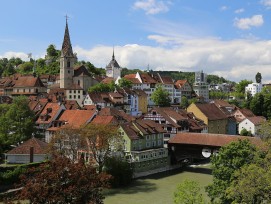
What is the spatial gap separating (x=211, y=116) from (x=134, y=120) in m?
25.8

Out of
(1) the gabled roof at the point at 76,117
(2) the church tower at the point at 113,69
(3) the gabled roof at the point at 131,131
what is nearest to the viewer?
(3) the gabled roof at the point at 131,131

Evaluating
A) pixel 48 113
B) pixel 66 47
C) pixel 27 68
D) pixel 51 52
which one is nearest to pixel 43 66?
pixel 27 68

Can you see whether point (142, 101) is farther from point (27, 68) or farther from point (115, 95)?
point (27, 68)

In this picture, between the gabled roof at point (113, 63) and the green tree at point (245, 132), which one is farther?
the gabled roof at point (113, 63)

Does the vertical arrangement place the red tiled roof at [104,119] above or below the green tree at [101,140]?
above

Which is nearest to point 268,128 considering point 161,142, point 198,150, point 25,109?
point 198,150

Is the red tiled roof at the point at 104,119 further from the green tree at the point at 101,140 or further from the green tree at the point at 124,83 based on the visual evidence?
the green tree at the point at 124,83

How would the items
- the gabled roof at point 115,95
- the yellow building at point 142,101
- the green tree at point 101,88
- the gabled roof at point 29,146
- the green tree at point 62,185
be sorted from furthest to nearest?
the yellow building at point 142,101 < the green tree at point 101,88 < the gabled roof at point 115,95 < the gabled roof at point 29,146 < the green tree at point 62,185

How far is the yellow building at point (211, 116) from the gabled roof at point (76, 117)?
2387cm

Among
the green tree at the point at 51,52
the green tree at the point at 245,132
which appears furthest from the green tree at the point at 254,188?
the green tree at the point at 51,52

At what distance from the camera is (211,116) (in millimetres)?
71000

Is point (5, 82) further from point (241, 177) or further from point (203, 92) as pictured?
point (241, 177)

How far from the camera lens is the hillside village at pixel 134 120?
44250 millimetres

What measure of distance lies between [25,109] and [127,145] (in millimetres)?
14265
